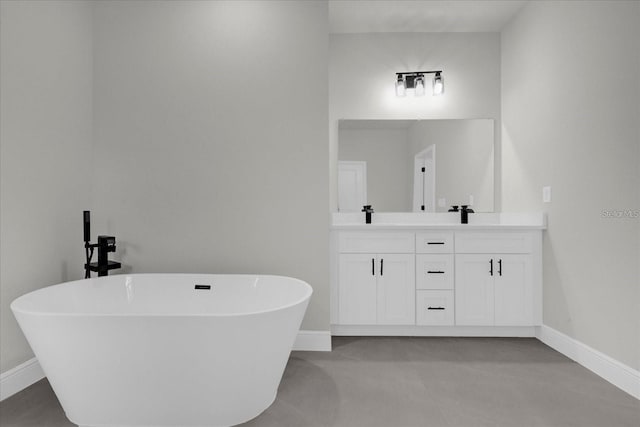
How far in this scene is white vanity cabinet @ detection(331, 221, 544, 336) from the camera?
2.79 meters

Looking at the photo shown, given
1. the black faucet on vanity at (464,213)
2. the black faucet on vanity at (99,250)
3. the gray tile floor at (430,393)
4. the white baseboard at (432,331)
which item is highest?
the black faucet on vanity at (464,213)

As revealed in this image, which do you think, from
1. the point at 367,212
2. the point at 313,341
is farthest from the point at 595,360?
the point at 367,212

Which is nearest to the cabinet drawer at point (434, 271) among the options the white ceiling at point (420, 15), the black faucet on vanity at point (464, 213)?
the black faucet on vanity at point (464, 213)

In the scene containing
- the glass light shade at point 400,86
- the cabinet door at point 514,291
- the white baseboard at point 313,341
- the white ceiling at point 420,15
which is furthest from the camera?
the glass light shade at point 400,86

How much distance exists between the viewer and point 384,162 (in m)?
3.38

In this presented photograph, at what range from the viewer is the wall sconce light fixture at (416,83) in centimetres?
333

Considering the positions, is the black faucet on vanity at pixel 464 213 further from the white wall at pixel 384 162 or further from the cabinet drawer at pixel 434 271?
the cabinet drawer at pixel 434 271

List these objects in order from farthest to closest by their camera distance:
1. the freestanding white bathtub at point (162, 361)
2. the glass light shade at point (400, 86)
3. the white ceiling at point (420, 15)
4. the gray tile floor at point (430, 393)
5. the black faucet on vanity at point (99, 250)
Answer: the glass light shade at point (400, 86), the white ceiling at point (420, 15), the black faucet on vanity at point (99, 250), the gray tile floor at point (430, 393), the freestanding white bathtub at point (162, 361)

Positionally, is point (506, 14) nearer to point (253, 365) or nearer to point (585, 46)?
point (585, 46)

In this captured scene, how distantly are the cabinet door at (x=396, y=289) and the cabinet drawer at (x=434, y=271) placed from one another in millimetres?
52

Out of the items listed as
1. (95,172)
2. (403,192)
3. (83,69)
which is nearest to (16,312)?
(95,172)

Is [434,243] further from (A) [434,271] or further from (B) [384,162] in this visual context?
(B) [384,162]

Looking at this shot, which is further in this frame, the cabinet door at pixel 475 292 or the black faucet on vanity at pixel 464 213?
the black faucet on vanity at pixel 464 213

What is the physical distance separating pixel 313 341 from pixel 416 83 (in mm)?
2340
